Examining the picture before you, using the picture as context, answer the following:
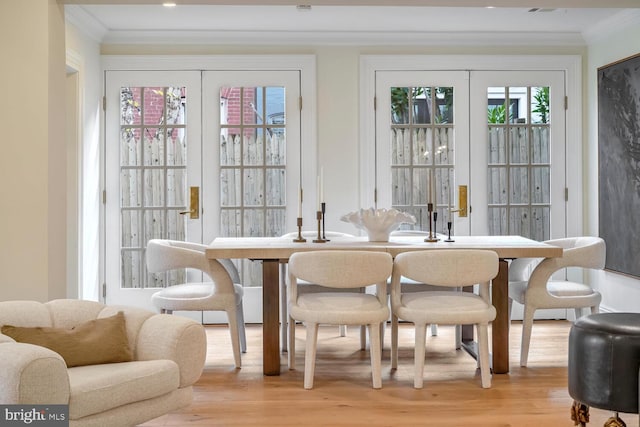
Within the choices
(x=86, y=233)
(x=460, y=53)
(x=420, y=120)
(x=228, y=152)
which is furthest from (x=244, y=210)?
(x=460, y=53)

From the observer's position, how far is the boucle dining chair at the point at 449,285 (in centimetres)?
422

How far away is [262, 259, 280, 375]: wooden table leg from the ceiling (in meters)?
2.06

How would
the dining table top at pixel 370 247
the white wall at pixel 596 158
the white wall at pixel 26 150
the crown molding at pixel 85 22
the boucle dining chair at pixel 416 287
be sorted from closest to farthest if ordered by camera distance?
the white wall at pixel 26 150 → the dining table top at pixel 370 247 → the boucle dining chair at pixel 416 287 → the crown molding at pixel 85 22 → the white wall at pixel 596 158

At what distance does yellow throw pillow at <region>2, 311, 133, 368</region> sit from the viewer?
3.15 m

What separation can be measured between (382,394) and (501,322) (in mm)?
944

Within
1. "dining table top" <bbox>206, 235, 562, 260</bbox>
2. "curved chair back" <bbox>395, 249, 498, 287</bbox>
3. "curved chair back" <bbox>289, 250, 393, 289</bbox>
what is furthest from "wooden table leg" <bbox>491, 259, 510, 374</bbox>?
"curved chair back" <bbox>289, 250, 393, 289</bbox>

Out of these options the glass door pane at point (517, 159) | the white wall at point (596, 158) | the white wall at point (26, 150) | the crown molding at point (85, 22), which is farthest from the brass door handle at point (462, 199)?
the white wall at point (26, 150)

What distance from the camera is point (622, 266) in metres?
5.92

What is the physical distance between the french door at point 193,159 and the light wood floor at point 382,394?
1.43 meters

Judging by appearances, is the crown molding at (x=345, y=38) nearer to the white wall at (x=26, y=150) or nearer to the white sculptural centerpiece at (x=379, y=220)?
the white sculptural centerpiece at (x=379, y=220)

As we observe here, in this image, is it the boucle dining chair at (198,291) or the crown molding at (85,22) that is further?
the crown molding at (85,22)

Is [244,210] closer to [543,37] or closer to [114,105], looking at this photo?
[114,105]

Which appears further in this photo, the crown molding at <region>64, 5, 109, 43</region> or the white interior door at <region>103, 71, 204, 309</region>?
the white interior door at <region>103, 71, 204, 309</region>

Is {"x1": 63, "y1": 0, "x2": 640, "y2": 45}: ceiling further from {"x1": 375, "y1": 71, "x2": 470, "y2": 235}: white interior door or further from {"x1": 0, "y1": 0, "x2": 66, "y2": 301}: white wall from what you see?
{"x1": 0, "y1": 0, "x2": 66, "y2": 301}: white wall
